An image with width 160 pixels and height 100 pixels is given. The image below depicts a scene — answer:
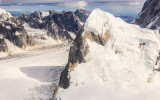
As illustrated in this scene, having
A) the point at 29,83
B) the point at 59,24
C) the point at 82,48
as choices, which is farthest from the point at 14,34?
the point at 82,48

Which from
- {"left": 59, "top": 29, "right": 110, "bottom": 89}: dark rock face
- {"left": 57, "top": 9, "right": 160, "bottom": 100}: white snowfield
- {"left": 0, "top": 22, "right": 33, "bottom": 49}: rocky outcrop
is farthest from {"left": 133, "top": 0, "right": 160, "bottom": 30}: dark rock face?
{"left": 0, "top": 22, "right": 33, "bottom": 49}: rocky outcrop

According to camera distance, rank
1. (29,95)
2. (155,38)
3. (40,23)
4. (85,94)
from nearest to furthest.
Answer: (85,94)
(155,38)
(29,95)
(40,23)

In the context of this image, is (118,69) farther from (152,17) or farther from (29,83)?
(152,17)

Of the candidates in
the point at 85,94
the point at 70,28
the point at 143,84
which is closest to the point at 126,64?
the point at 143,84

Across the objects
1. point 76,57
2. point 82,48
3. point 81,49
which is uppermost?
point 82,48

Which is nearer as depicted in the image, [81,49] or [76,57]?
[81,49]

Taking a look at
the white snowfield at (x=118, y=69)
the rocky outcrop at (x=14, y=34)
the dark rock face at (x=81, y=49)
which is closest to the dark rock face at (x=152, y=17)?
the white snowfield at (x=118, y=69)

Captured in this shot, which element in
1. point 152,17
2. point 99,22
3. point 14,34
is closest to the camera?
point 99,22

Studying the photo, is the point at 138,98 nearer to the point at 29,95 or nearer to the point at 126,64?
the point at 126,64

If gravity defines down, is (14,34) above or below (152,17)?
below
